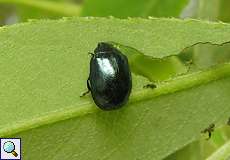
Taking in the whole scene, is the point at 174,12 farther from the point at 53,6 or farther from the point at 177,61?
the point at 53,6

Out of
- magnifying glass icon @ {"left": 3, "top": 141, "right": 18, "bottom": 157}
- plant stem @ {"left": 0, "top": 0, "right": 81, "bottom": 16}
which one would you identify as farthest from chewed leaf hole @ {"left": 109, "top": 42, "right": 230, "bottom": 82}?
plant stem @ {"left": 0, "top": 0, "right": 81, "bottom": 16}

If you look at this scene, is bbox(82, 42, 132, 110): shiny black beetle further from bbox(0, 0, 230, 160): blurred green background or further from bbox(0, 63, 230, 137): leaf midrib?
bbox(0, 0, 230, 160): blurred green background

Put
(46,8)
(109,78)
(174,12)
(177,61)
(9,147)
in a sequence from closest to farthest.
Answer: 1. (9,147)
2. (109,78)
3. (177,61)
4. (174,12)
5. (46,8)

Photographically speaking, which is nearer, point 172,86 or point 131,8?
point 172,86

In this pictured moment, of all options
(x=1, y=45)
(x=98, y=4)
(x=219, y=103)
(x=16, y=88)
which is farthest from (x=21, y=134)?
(x=98, y=4)

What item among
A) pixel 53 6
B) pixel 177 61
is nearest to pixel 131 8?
pixel 177 61
